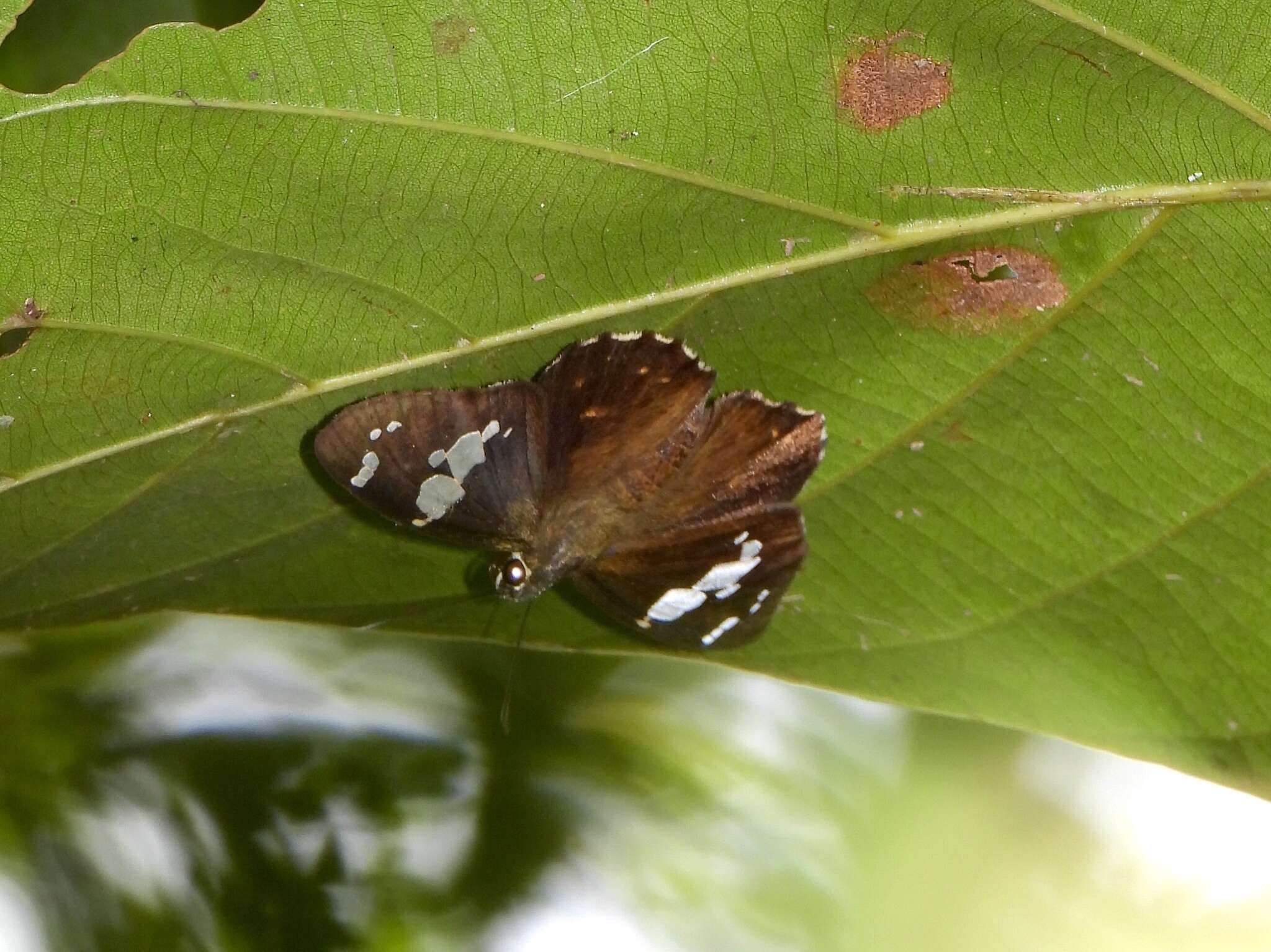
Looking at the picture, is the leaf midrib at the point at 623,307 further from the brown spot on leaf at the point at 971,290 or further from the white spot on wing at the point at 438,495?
the white spot on wing at the point at 438,495

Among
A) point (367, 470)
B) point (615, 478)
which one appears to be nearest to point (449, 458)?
point (367, 470)

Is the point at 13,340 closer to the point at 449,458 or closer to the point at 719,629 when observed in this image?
the point at 449,458

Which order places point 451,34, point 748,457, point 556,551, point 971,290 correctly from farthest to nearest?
point 556,551, point 748,457, point 971,290, point 451,34

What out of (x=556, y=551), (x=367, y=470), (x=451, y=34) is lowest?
(x=556, y=551)

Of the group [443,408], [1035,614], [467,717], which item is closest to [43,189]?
[443,408]

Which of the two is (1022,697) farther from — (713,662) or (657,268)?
(657,268)

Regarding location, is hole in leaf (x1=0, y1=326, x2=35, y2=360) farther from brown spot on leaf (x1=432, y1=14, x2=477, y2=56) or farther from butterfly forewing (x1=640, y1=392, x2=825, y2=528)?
butterfly forewing (x1=640, y1=392, x2=825, y2=528)
